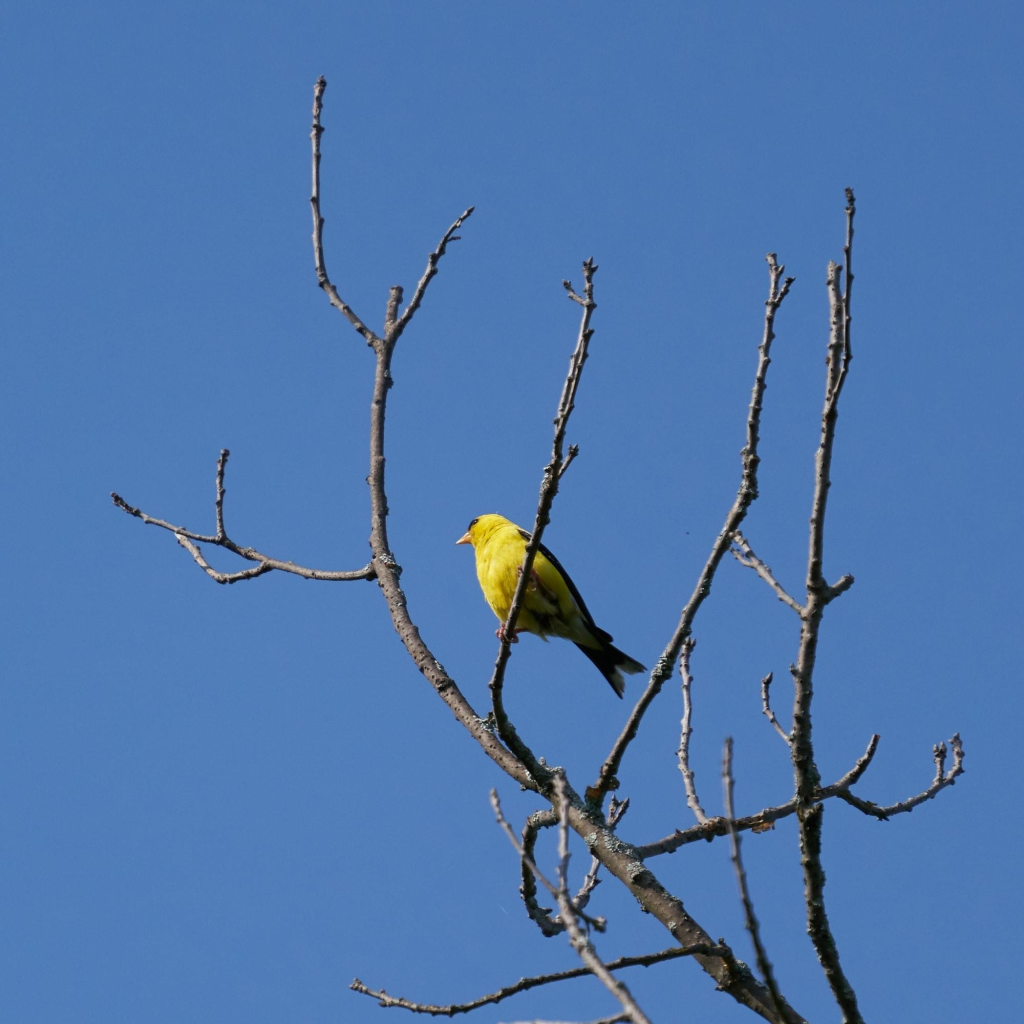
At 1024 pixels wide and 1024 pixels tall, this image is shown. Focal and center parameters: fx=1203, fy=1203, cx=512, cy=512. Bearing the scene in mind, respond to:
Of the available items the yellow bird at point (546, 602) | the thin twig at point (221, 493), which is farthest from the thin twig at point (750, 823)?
the yellow bird at point (546, 602)

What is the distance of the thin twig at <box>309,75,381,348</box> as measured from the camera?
13.1 feet

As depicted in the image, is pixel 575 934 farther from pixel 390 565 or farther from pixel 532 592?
pixel 532 592

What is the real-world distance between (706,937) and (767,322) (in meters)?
1.39

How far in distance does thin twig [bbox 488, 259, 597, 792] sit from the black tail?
168 inches

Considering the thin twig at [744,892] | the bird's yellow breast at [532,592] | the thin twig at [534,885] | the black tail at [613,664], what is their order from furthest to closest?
the black tail at [613,664], the bird's yellow breast at [532,592], the thin twig at [534,885], the thin twig at [744,892]

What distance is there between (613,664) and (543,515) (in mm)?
4814

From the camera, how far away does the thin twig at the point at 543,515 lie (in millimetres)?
2666

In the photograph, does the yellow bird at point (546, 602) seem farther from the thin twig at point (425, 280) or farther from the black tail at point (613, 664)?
the thin twig at point (425, 280)

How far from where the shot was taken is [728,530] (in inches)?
102

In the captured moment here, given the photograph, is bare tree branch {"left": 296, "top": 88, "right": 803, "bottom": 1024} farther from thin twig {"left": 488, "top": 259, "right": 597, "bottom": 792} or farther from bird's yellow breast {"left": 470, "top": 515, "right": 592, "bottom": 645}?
bird's yellow breast {"left": 470, "top": 515, "right": 592, "bottom": 645}

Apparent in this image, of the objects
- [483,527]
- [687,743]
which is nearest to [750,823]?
[687,743]

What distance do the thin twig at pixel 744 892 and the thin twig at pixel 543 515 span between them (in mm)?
797

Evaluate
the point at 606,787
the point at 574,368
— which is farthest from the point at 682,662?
the point at 574,368

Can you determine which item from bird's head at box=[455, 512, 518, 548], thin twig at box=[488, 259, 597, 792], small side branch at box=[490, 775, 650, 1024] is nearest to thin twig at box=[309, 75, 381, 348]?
thin twig at box=[488, 259, 597, 792]
